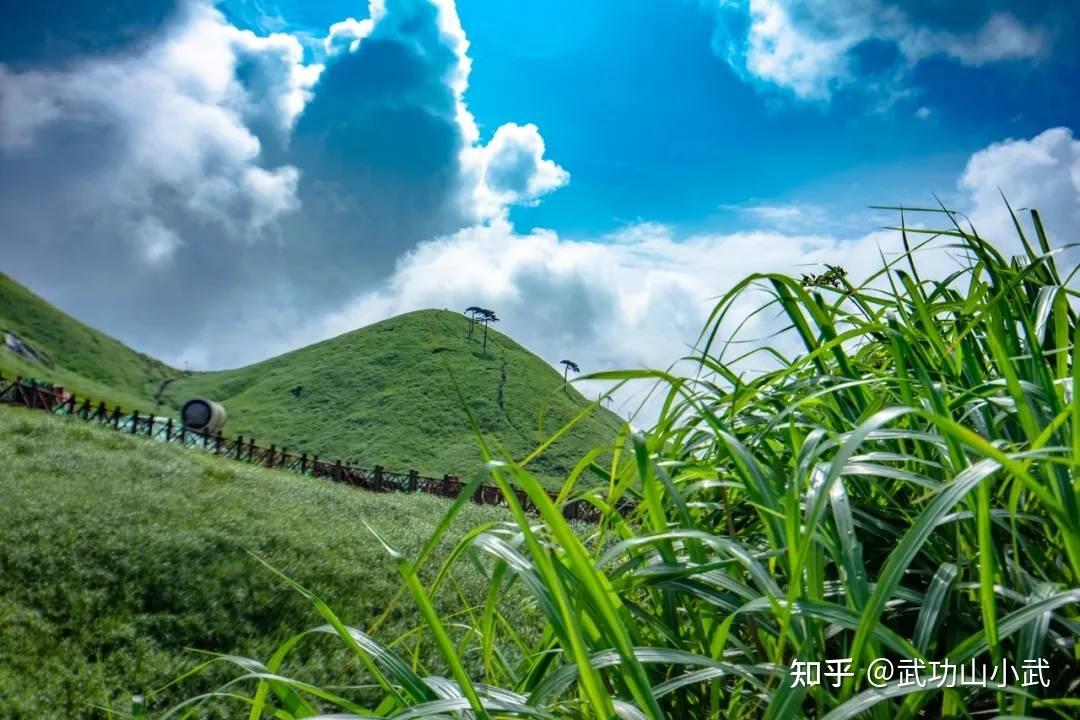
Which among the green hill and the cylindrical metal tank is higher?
the green hill

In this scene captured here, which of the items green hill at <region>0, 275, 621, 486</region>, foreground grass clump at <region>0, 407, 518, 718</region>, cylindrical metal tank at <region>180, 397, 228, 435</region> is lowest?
foreground grass clump at <region>0, 407, 518, 718</region>

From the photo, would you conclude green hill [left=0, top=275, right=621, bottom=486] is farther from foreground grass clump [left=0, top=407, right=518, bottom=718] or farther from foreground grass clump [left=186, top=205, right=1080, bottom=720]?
foreground grass clump [left=186, top=205, right=1080, bottom=720]

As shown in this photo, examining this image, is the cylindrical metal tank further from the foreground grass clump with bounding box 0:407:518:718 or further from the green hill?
the green hill

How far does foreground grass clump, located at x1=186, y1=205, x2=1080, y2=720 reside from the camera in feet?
3.52

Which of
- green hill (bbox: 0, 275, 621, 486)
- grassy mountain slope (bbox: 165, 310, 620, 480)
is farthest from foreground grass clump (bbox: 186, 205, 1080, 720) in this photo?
green hill (bbox: 0, 275, 621, 486)

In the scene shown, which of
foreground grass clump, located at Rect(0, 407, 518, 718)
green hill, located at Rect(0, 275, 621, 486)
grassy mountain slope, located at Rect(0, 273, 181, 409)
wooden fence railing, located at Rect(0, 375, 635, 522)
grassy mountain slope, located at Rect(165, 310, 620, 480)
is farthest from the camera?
grassy mountain slope, located at Rect(0, 273, 181, 409)

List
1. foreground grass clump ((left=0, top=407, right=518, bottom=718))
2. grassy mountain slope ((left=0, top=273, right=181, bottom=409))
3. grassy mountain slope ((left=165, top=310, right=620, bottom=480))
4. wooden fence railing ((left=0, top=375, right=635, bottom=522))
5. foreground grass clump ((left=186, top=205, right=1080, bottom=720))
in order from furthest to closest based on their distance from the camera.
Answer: grassy mountain slope ((left=0, top=273, right=181, bottom=409)) → grassy mountain slope ((left=165, top=310, right=620, bottom=480)) → wooden fence railing ((left=0, top=375, right=635, bottom=522)) → foreground grass clump ((left=0, top=407, right=518, bottom=718)) → foreground grass clump ((left=186, top=205, right=1080, bottom=720))

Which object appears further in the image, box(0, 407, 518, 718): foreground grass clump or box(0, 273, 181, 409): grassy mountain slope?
box(0, 273, 181, 409): grassy mountain slope

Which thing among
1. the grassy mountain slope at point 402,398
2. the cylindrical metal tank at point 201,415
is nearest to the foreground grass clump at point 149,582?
the cylindrical metal tank at point 201,415

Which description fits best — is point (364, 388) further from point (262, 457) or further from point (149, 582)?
point (149, 582)

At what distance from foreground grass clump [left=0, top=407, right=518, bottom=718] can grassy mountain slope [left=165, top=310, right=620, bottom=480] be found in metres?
66.5

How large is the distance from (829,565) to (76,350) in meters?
128

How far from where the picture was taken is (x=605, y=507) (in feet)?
5.11

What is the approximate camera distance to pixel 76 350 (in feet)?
365
